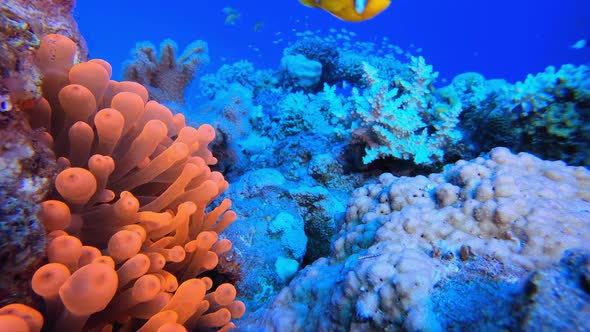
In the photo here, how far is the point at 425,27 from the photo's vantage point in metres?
54.0

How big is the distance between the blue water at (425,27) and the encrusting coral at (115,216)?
4552 centimetres

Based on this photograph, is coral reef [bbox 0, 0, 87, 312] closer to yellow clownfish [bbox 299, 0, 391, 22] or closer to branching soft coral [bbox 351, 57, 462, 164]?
branching soft coral [bbox 351, 57, 462, 164]

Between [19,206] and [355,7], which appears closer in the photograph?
[19,206]

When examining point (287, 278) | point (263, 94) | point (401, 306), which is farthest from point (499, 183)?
point (263, 94)

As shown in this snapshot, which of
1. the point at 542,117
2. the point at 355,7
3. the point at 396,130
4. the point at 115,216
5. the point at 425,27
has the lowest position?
the point at 115,216

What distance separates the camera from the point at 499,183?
1.55 meters

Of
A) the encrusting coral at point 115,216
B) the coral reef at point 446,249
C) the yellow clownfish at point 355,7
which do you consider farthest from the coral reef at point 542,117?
the encrusting coral at point 115,216

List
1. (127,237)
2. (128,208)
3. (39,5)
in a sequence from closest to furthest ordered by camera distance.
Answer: (127,237) → (128,208) → (39,5)

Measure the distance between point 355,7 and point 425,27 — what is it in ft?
192

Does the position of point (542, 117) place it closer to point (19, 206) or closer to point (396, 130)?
point (396, 130)

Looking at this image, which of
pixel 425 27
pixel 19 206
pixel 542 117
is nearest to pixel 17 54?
pixel 19 206

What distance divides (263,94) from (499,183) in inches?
246

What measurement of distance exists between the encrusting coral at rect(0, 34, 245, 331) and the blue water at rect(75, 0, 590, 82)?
45.5 meters

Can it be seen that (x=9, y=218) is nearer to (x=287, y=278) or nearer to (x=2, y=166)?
(x=2, y=166)
